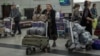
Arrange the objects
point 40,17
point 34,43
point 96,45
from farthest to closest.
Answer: point 40,17 → point 96,45 → point 34,43

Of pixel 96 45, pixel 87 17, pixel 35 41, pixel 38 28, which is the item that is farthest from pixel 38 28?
pixel 96 45

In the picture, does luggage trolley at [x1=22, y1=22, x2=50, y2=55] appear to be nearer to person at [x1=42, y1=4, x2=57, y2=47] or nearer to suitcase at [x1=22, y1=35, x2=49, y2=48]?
suitcase at [x1=22, y1=35, x2=49, y2=48]

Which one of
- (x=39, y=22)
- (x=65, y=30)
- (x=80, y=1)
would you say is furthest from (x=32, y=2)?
(x=39, y=22)

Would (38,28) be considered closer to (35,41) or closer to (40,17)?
(40,17)

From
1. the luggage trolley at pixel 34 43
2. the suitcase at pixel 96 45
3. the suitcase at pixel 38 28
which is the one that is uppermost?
the suitcase at pixel 38 28

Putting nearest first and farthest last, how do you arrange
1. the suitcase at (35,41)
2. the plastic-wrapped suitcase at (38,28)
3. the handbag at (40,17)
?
the suitcase at (35,41) → the plastic-wrapped suitcase at (38,28) → the handbag at (40,17)

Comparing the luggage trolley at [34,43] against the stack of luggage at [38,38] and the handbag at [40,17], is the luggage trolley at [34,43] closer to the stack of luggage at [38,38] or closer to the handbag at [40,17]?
the stack of luggage at [38,38]

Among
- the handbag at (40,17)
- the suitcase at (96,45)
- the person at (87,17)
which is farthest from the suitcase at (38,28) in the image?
the suitcase at (96,45)

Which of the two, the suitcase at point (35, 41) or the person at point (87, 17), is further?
the person at point (87, 17)

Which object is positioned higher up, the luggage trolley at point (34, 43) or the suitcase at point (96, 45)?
the luggage trolley at point (34, 43)

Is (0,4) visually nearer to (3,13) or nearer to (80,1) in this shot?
(3,13)

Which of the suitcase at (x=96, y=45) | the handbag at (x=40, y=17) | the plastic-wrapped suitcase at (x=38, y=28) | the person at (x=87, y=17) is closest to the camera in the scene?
the suitcase at (x=96, y=45)

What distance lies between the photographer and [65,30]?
437 inches

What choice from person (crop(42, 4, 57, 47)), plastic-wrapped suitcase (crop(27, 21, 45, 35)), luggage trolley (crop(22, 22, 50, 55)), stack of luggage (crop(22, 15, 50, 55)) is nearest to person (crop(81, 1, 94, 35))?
person (crop(42, 4, 57, 47))
